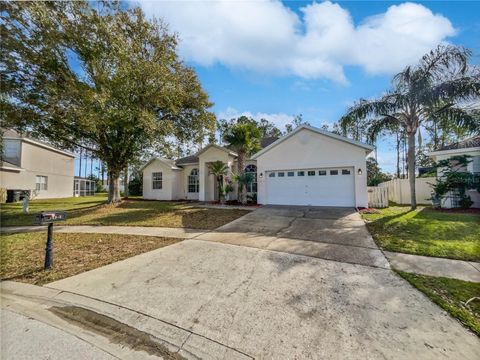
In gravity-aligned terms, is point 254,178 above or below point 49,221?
above

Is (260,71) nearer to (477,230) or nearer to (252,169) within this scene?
(252,169)

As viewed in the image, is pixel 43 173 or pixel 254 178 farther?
pixel 43 173

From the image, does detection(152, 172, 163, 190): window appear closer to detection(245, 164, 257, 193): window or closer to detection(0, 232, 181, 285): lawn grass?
detection(245, 164, 257, 193): window

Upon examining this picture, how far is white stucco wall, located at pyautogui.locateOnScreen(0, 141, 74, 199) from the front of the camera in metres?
22.5

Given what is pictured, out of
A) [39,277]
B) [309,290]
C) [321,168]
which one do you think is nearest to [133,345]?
[309,290]

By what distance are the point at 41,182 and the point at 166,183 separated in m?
15.7

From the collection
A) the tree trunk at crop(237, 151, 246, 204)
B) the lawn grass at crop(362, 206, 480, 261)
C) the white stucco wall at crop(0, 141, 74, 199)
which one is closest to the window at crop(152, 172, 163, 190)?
the tree trunk at crop(237, 151, 246, 204)

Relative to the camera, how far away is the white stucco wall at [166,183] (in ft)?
71.5

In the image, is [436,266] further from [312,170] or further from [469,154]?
[469,154]

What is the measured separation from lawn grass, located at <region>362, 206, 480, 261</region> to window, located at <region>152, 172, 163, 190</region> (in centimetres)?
1829

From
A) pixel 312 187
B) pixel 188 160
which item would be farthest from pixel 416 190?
pixel 188 160

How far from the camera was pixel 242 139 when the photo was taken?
51.9ft

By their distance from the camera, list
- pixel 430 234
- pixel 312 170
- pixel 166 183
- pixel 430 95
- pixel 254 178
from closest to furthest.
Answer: pixel 430 234
pixel 430 95
pixel 312 170
pixel 254 178
pixel 166 183

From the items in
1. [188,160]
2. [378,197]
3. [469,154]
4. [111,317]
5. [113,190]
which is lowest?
[111,317]
